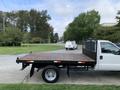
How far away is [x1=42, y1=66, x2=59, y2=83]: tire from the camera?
1008 centimetres

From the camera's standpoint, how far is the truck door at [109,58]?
10109mm

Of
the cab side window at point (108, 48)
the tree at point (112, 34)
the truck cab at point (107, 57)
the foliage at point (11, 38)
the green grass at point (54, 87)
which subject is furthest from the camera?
the foliage at point (11, 38)

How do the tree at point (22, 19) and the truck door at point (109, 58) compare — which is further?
the tree at point (22, 19)

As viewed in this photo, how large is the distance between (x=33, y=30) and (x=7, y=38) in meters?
59.9

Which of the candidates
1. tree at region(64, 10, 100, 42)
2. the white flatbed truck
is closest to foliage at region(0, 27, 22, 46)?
tree at region(64, 10, 100, 42)

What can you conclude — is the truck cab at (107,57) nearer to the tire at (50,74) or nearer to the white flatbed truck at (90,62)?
the white flatbed truck at (90,62)

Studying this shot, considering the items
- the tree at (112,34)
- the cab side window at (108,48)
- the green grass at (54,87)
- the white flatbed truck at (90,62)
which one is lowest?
the green grass at (54,87)

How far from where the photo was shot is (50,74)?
10.1 m

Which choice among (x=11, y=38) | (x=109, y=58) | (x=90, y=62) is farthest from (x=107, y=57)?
(x=11, y=38)

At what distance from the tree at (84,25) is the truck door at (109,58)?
6532cm

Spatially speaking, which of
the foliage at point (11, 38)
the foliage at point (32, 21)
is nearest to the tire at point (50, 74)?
the foliage at point (11, 38)

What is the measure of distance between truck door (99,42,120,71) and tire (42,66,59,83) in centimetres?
181

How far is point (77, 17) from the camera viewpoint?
84.1 meters

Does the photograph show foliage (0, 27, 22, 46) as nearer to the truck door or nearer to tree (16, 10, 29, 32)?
the truck door
